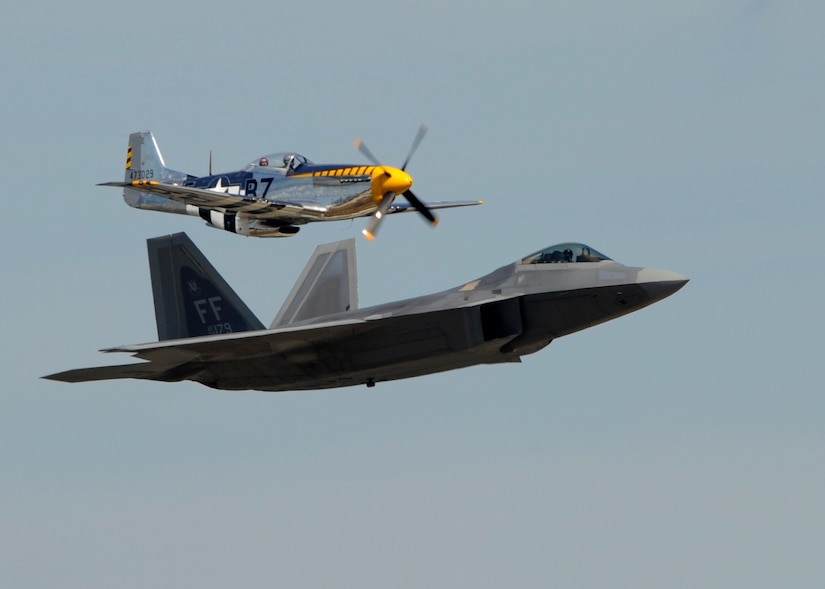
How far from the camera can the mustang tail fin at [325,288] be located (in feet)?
176

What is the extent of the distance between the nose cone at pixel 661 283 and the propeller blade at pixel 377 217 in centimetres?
998

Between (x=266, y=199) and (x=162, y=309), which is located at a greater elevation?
(x=266, y=199)

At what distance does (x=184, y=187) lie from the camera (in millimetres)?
54219

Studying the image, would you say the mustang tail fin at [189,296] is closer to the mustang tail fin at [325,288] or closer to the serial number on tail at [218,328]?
the serial number on tail at [218,328]

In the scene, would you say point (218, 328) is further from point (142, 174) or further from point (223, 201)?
point (142, 174)

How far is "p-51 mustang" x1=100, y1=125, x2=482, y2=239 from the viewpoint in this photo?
50.4 meters

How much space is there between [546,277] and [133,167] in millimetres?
22953

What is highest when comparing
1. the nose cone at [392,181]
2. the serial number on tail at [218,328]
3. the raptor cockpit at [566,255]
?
the nose cone at [392,181]

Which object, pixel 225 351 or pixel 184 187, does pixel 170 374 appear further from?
pixel 184 187

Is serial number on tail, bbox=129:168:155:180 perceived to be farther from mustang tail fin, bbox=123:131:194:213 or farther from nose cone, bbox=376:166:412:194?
nose cone, bbox=376:166:412:194

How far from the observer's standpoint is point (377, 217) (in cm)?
4938

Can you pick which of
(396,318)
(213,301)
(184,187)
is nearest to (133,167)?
(184,187)

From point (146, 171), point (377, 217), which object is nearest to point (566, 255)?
point (377, 217)

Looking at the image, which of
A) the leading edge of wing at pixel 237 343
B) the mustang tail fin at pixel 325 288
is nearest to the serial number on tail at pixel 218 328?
the mustang tail fin at pixel 325 288
